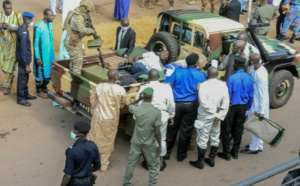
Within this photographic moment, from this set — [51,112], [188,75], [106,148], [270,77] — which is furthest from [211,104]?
[51,112]

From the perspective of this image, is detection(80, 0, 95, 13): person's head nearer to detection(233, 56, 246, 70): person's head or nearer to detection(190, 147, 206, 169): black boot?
detection(233, 56, 246, 70): person's head

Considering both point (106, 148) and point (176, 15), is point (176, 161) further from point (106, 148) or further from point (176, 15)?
point (176, 15)

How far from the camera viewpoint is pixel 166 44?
28.9 feet

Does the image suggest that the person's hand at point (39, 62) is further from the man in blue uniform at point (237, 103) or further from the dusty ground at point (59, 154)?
the man in blue uniform at point (237, 103)

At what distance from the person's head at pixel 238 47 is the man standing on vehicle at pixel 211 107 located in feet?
3.36

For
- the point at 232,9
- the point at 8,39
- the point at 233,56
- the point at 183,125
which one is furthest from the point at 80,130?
the point at 232,9

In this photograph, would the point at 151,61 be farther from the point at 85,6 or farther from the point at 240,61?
the point at 240,61

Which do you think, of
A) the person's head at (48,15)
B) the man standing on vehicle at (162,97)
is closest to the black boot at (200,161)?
the man standing on vehicle at (162,97)

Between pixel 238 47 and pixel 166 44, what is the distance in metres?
1.61

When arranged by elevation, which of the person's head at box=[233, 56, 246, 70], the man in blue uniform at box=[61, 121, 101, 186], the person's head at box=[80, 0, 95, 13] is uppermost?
the person's head at box=[80, 0, 95, 13]

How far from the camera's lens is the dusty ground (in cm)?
690

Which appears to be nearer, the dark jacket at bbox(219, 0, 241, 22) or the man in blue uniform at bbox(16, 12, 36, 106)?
the man in blue uniform at bbox(16, 12, 36, 106)

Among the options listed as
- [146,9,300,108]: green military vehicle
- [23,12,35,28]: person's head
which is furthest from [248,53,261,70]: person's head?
[23,12,35,28]: person's head

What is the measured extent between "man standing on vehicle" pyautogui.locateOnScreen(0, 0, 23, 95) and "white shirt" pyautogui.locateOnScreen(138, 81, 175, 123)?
154 inches
